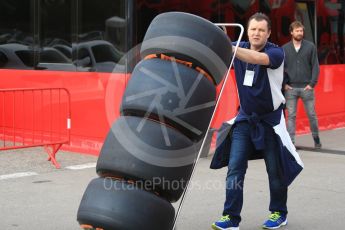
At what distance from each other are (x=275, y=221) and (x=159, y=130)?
1956 millimetres

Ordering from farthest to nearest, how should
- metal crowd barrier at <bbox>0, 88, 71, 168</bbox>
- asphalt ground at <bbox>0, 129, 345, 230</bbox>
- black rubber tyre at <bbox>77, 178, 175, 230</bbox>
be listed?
metal crowd barrier at <bbox>0, 88, 71, 168</bbox>
asphalt ground at <bbox>0, 129, 345, 230</bbox>
black rubber tyre at <bbox>77, 178, 175, 230</bbox>

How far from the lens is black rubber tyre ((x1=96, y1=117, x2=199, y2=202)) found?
13.3ft

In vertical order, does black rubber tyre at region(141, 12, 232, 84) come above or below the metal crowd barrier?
above

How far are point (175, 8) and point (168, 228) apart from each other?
637 cm

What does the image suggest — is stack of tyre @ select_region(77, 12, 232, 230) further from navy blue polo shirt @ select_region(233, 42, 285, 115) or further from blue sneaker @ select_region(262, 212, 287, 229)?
blue sneaker @ select_region(262, 212, 287, 229)

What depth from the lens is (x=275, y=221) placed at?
561 cm

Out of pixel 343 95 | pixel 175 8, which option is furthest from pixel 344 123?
pixel 175 8

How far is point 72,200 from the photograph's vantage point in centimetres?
670

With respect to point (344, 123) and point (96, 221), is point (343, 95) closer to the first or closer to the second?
point (344, 123)

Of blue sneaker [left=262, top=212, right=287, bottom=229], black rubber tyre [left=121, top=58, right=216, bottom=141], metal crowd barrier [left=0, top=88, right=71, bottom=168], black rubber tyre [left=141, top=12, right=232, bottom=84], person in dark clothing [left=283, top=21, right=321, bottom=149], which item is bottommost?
metal crowd barrier [left=0, top=88, right=71, bottom=168]

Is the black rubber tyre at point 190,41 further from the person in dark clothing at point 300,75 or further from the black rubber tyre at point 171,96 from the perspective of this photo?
the person in dark clothing at point 300,75

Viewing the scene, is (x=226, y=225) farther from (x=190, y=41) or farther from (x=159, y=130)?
(x=190, y=41)

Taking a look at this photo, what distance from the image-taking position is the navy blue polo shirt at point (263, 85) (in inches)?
209

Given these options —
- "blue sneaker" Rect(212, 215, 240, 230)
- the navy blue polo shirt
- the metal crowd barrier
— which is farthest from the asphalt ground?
the navy blue polo shirt
